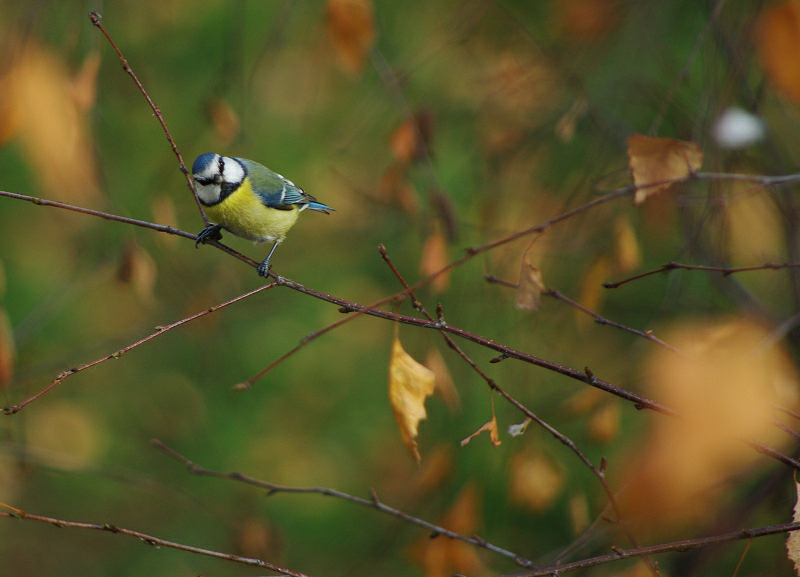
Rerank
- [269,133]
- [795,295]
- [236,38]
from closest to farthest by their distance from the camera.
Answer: [795,295] → [236,38] → [269,133]

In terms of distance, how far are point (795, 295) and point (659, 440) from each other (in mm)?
1037

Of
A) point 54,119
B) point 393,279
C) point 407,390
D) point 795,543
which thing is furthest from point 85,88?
point 393,279

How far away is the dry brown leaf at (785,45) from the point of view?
1.61m

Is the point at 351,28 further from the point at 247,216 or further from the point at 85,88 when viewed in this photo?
the point at 85,88

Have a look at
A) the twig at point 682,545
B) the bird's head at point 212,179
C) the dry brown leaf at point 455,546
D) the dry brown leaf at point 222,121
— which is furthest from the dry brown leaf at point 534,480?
the dry brown leaf at point 222,121

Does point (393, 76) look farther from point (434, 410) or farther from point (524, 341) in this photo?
point (434, 410)

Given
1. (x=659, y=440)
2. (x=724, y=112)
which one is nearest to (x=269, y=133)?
(x=724, y=112)

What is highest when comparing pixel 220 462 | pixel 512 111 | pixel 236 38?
pixel 236 38

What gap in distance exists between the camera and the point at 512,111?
300cm

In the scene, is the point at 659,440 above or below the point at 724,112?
below

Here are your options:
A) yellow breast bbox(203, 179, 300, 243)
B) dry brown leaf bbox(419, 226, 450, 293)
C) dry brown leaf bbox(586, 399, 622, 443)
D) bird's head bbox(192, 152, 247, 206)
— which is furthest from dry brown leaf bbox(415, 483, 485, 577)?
bird's head bbox(192, 152, 247, 206)

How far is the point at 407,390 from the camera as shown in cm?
129

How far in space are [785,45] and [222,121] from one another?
2.15 meters

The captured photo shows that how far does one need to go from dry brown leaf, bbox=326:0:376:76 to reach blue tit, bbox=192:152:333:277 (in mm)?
691
